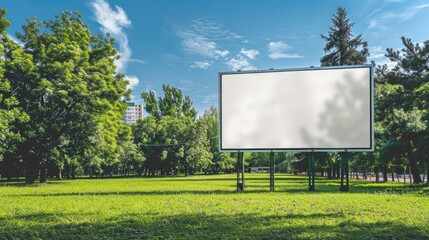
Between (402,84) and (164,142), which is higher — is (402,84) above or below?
above

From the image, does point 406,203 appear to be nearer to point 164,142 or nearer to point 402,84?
point 402,84

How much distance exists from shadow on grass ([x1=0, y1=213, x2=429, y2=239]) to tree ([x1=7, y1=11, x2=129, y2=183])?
22.3 metres

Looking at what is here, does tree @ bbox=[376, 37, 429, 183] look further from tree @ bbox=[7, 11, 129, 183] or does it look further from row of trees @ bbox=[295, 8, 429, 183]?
tree @ bbox=[7, 11, 129, 183]

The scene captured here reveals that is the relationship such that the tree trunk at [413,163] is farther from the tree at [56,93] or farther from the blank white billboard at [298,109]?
the tree at [56,93]

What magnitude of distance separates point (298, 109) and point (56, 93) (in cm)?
1874

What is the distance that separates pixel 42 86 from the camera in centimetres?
3014

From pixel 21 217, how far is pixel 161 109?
68281mm

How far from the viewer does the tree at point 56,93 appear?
102 feet

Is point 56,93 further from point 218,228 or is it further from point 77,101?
point 218,228

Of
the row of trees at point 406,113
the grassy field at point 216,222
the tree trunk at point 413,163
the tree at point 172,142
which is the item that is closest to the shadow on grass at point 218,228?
the grassy field at point 216,222

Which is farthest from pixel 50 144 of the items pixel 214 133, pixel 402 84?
pixel 214 133

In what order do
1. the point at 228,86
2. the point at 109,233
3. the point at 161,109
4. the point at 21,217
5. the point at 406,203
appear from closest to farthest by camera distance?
the point at 109,233, the point at 21,217, the point at 406,203, the point at 228,86, the point at 161,109

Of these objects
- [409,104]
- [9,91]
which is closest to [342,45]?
[409,104]

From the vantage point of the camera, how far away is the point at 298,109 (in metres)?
22.4
